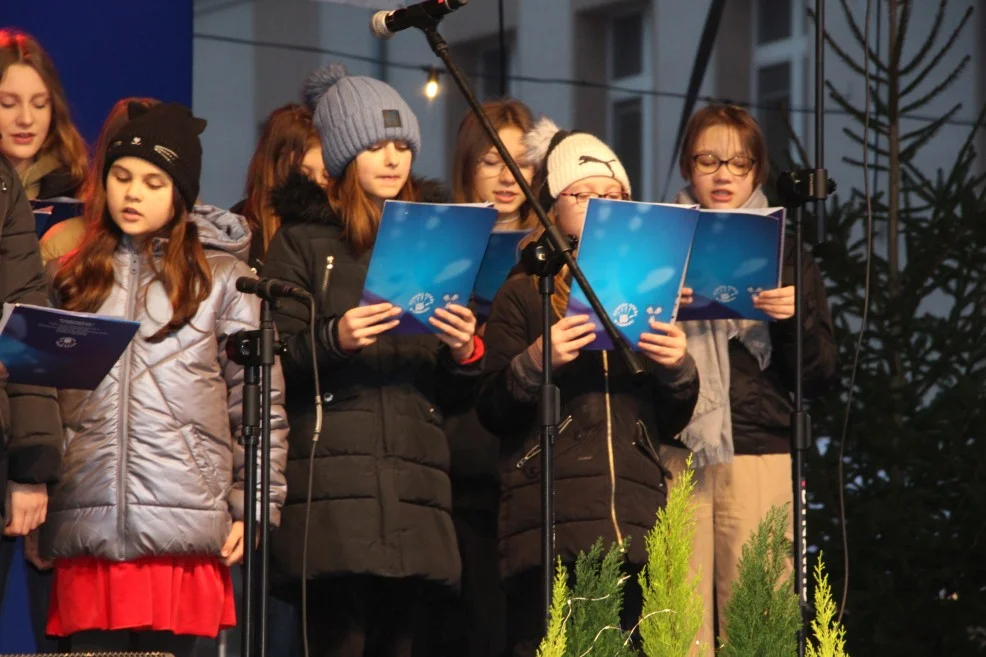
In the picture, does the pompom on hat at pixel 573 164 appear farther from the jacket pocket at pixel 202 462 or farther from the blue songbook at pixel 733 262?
the jacket pocket at pixel 202 462

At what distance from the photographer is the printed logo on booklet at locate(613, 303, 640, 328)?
3.67m

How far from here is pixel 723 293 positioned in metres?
3.94

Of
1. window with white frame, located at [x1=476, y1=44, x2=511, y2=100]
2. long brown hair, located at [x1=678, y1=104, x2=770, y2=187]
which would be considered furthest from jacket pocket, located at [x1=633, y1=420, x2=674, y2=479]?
window with white frame, located at [x1=476, y1=44, x2=511, y2=100]

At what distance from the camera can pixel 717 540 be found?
420 centimetres

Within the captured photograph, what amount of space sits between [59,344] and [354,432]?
34.8 inches

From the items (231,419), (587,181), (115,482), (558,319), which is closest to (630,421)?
(558,319)

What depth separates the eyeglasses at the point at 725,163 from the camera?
14.2 feet

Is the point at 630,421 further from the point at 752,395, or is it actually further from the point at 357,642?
the point at 357,642

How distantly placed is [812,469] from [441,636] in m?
1.60

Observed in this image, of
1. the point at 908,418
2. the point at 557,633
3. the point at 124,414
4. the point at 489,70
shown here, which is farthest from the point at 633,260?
the point at 489,70

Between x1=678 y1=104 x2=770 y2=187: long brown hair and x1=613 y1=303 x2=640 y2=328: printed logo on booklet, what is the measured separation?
0.82 metres

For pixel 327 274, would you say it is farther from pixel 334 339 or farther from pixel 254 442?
pixel 254 442

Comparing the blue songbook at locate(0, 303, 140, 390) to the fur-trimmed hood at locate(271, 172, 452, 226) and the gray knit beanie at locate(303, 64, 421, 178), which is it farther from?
the gray knit beanie at locate(303, 64, 421, 178)

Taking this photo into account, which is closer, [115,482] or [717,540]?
[115,482]
